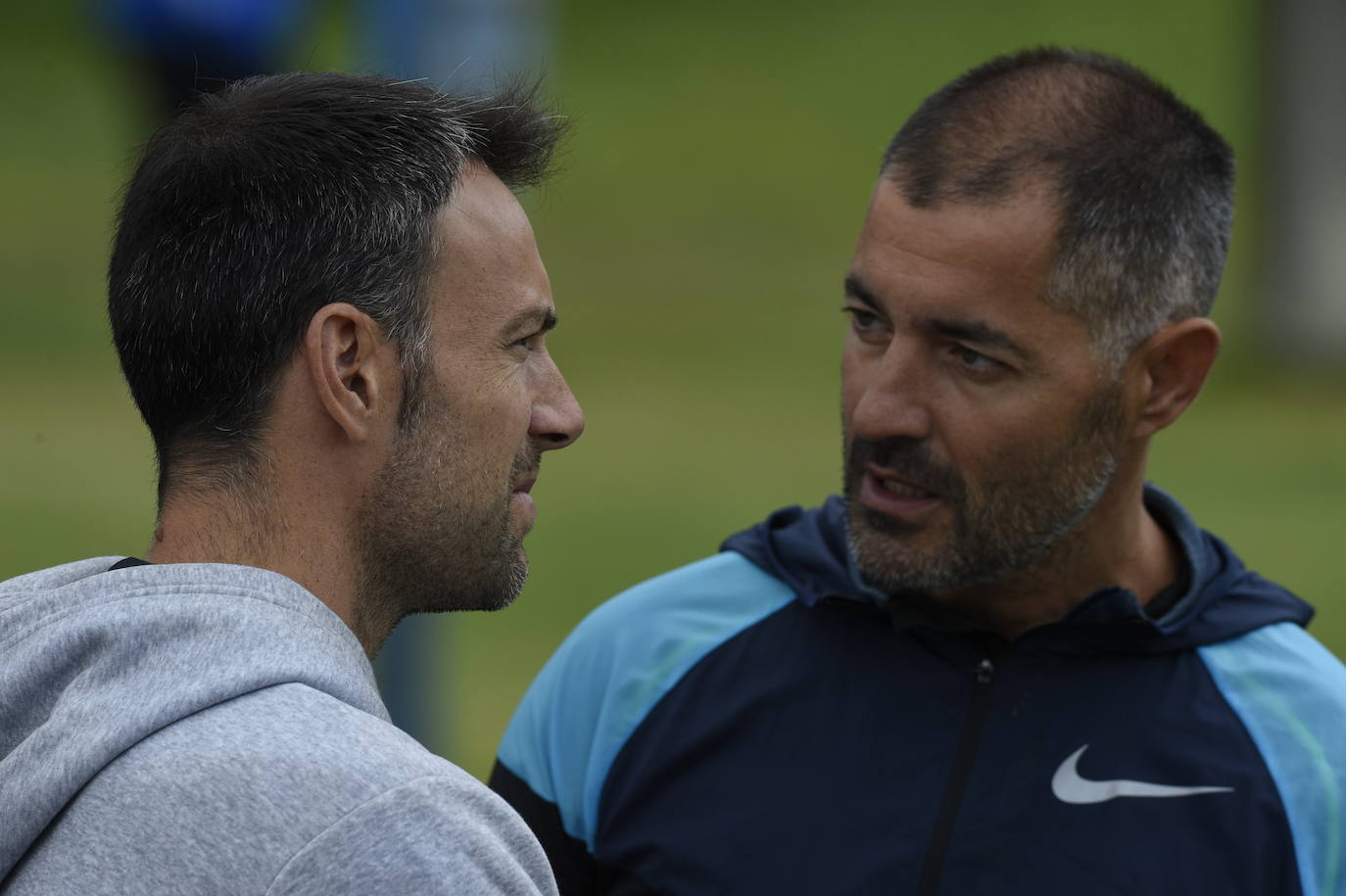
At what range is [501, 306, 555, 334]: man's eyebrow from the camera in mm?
2539

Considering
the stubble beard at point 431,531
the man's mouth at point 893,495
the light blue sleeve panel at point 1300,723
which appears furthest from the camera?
the man's mouth at point 893,495

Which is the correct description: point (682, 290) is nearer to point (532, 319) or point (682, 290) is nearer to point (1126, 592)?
point (1126, 592)

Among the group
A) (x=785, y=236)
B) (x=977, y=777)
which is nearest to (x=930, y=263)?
(x=977, y=777)

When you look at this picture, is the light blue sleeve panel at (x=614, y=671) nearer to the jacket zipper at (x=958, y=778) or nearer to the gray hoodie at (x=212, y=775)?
→ the jacket zipper at (x=958, y=778)

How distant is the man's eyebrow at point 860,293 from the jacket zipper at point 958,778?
24.9 inches

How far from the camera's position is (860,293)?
124 inches

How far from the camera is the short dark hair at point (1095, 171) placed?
3.08 m

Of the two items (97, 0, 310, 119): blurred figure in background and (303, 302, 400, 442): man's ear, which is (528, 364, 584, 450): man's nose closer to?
(303, 302, 400, 442): man's ear

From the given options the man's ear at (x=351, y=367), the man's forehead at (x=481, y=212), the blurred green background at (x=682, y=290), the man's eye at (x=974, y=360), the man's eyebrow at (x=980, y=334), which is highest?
the man's forehead at (x=481, y=212)

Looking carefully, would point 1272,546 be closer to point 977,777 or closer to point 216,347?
point 977,777

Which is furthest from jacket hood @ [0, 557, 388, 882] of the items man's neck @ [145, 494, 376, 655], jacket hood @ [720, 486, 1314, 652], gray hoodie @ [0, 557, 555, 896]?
jacket hood @ [720, 486, 1314, 652]

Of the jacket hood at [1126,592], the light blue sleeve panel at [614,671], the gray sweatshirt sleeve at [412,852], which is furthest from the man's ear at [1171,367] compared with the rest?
the gray sweatshirt sleeve at [412,852]

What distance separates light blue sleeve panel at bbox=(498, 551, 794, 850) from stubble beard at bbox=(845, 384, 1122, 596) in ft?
0.73

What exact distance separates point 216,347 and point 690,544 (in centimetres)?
882
